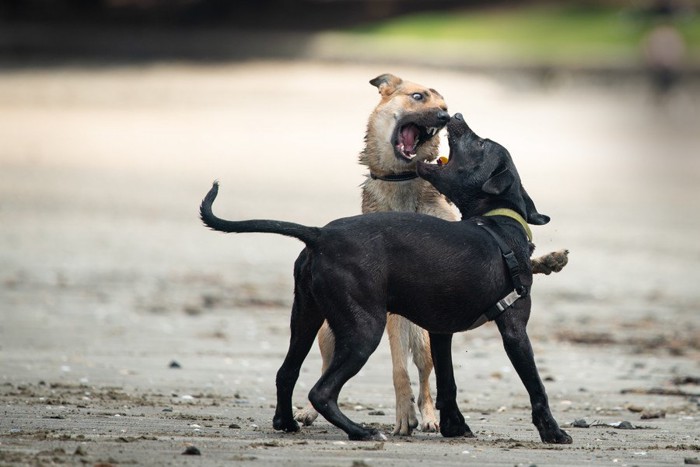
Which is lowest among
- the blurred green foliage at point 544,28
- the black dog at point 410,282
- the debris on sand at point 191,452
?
the debris on sand at point 191,452

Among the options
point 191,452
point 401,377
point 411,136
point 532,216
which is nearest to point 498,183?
point 532,216

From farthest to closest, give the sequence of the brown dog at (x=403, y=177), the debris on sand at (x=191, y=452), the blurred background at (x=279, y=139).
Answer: the blurred background at (x=279, y=139) < the brown dog at (x=403, y=177) < the debris on sand at (x=191, y=452)

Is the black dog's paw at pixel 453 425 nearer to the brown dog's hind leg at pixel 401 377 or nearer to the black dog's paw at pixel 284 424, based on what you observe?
the brown dog's hind leg at pixel 401 377

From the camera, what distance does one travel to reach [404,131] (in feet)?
30.7

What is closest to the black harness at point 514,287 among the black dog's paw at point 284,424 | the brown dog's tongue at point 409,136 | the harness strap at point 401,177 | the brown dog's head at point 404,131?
the black dog's paw at point 284,424

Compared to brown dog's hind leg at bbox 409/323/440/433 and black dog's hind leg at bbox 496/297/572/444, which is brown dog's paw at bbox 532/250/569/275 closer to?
black dog's hind leg at bbox 496/297/572/444

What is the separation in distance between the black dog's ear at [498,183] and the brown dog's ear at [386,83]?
6.74 ft

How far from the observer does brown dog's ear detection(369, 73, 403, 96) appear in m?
9.74

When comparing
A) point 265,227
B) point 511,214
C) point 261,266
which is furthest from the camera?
point 261,266

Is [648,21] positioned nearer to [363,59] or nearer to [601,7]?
[601,7]

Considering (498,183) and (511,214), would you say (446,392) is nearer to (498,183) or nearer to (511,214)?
(511,214)

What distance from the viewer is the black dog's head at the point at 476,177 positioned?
7.83m

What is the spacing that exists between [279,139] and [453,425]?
1978 centimetres

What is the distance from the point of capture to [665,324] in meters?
13.3
